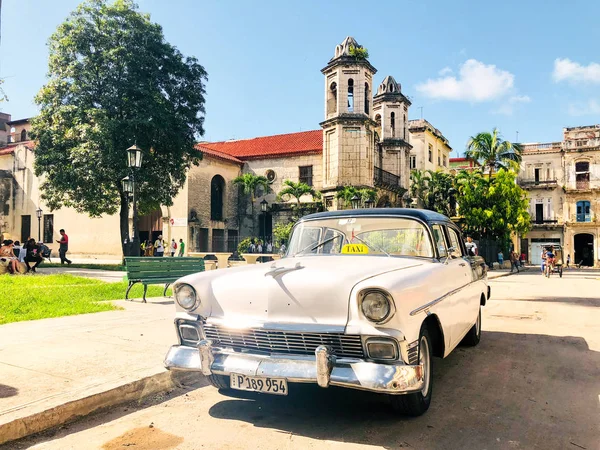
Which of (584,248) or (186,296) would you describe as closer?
(186,296)

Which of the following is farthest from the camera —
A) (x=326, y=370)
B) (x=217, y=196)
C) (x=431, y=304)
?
(x=217, y=196)

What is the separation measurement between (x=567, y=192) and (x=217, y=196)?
111 feet

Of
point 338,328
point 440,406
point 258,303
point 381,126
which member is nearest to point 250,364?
point 258,303

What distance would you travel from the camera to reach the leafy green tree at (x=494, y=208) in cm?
3259

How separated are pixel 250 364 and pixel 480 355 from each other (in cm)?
351

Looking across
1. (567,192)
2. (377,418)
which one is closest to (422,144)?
(567,192)

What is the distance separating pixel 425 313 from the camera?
3.52 meters

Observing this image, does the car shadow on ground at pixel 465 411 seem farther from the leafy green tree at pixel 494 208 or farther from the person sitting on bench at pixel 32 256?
the leafy green tree at pixel 494 208

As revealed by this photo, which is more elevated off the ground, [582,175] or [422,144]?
[422,144]

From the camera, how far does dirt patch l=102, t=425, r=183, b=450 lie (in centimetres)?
317

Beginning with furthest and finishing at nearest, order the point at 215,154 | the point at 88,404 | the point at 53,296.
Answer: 1. the point at 215,154
2. the point at 53,296
3. the point at 88,404

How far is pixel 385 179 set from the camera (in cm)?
3519

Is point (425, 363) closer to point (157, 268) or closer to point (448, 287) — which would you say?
point (448, 287)

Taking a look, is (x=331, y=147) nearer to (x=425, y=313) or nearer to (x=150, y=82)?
(x=150, y=82)
